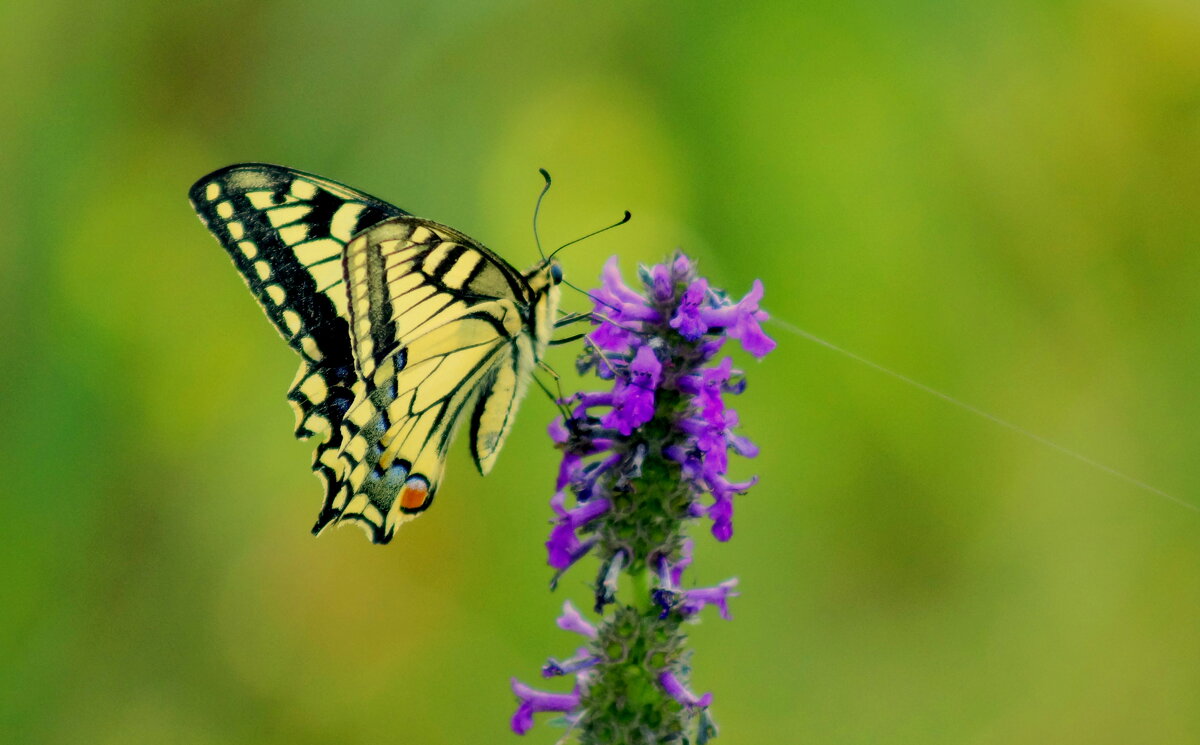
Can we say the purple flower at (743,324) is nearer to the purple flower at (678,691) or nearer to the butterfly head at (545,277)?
the butterfly head at (545,277)

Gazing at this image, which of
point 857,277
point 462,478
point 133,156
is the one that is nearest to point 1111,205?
point 857,277

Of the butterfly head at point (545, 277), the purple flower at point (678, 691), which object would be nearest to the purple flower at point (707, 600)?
the purple flower at point (678, 691)

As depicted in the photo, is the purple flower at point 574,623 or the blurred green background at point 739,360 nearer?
the purple flower at point 574,623

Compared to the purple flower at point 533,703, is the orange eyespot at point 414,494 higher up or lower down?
higher up

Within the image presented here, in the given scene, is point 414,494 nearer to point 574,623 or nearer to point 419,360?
point 419,360

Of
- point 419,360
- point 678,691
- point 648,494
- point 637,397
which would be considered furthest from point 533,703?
point 419,360

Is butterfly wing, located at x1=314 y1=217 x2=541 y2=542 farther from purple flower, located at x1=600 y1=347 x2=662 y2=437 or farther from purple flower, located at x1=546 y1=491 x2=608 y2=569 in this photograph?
purple flower, located at x1=600 y1=347 x2=662 y2=437

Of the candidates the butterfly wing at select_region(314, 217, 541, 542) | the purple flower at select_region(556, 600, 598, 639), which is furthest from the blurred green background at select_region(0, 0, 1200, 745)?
the purple flower at select_region(556, 600, 598, 639)

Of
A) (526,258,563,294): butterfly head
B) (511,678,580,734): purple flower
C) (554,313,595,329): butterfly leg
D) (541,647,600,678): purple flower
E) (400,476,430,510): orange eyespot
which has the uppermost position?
(526,258,563,294): butterfly head
